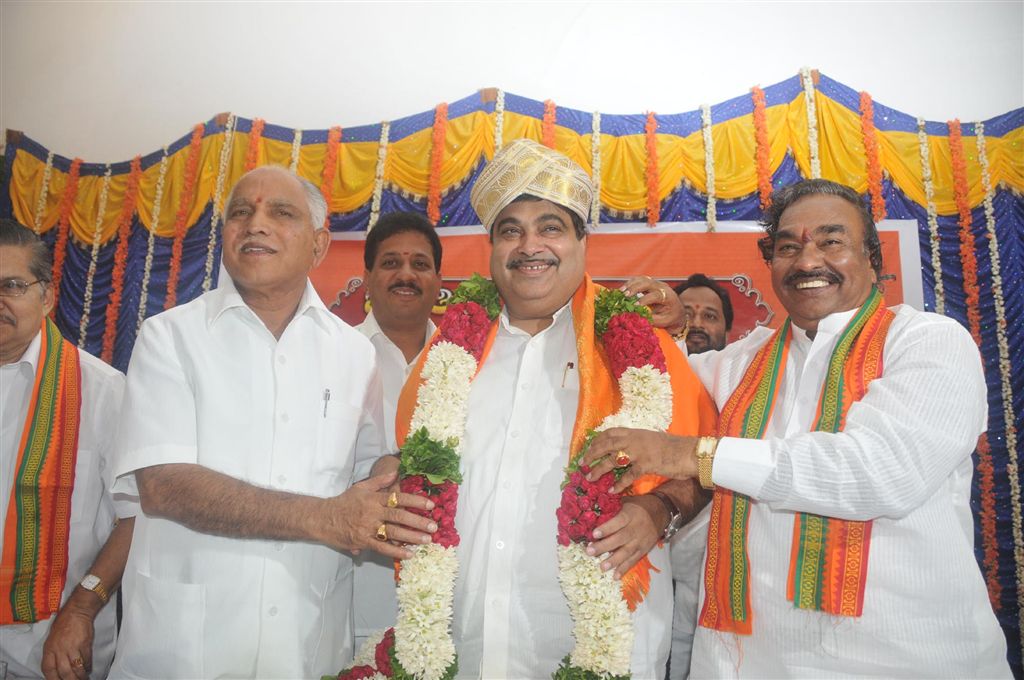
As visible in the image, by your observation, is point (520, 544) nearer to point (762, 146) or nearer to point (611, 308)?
point (611, 308)

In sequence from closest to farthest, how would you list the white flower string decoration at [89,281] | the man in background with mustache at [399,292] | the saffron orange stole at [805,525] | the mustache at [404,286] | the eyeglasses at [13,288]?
the saffron orange stole at [805,525], the eyeglasses at [13,288], the man in background with mustache at [399,292], the mustache at [404,286], the white flower string decoration at [89,281]

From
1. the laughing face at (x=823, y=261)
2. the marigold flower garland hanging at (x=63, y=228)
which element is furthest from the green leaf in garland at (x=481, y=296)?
the marigold flower garland hanging at (x=63, y=228)

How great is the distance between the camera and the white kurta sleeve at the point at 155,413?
84.0 inches

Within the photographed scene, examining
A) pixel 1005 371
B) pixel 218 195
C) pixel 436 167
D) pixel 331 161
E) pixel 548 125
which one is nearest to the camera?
pixel 1005 371

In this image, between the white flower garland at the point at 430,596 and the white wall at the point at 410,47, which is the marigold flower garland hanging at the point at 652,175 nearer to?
the white wall at the point at 410,47

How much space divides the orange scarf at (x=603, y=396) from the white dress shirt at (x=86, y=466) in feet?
5.23

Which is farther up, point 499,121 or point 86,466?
point 499,121

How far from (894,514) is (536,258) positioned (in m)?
1.42

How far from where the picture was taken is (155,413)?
2172 mm

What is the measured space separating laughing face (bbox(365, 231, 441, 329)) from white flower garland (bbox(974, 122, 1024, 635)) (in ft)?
14.6

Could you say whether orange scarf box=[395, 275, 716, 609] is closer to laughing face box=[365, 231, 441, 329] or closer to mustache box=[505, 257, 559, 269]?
mustache box=[505, 257, 559, 269]

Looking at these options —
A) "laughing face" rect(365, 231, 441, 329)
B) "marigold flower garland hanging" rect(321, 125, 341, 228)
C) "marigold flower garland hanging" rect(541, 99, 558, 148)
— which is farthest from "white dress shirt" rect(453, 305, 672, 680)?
"marigold flower garland hanging" rect(321, 125, 341, 228)

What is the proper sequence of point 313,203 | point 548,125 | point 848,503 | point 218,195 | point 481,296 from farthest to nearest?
1. point 218,195
2. point 548,125
3. point 313,203
4. point 481,296
5. point 848,503

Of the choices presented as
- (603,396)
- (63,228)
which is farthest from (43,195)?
(603,396)
